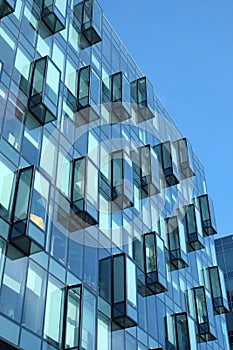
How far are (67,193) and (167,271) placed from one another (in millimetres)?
10135

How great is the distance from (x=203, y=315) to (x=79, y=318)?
48.0 feet

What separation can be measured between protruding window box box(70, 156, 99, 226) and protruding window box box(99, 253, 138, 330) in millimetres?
2007

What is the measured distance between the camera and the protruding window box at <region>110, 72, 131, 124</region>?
1190 inches

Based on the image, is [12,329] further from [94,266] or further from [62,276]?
[94,266]

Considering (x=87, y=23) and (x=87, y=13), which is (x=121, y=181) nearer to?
(x=87, y=23)

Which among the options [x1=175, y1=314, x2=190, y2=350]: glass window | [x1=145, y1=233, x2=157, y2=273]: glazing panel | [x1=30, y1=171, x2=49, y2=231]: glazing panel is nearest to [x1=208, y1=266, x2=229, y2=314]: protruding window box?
[x1=175, y1=314, x2=190, y2=350]: glass window

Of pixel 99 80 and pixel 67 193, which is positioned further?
pixel 99 80

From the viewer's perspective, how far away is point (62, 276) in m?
20.9

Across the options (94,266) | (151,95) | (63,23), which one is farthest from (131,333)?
(151,95)

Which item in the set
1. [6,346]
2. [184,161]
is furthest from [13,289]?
[184,161]

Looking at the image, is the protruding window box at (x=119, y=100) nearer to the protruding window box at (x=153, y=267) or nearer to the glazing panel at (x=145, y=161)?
the glazing panel at (x=145, y=161)

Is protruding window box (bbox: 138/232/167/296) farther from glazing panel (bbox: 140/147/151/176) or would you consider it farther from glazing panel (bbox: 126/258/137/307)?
glazing panel (bbox: 140/147/151/176)

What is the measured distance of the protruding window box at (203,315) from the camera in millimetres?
31844

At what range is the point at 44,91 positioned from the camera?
2316 cm
